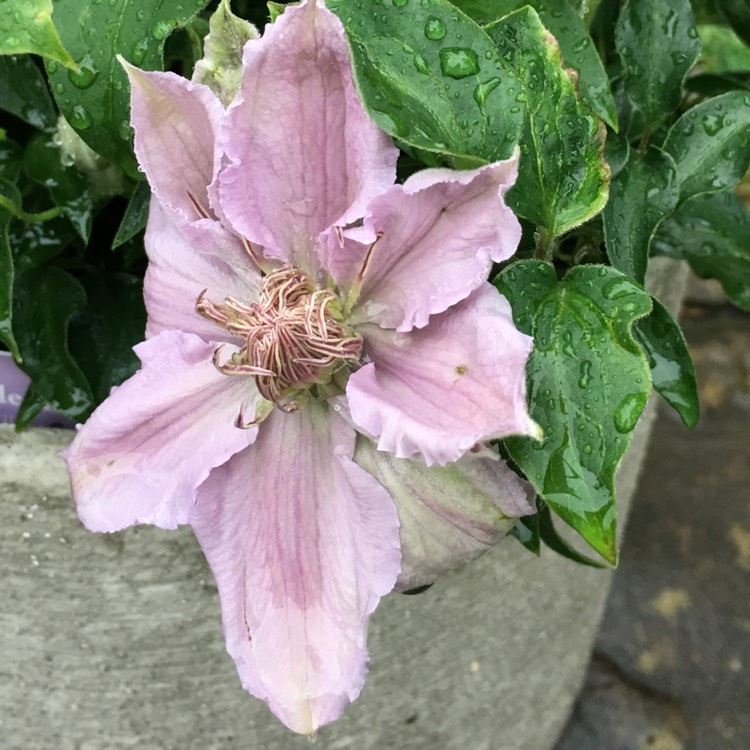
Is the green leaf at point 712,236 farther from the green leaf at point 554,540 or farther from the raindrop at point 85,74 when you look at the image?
the raindrop at point 85,74

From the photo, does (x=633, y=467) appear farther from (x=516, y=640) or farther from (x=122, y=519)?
(x=122, y=519)

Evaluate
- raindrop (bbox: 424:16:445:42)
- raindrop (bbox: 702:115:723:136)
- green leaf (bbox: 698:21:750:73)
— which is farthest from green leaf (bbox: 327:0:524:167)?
green leaf (bbox: 698:21:750:73)

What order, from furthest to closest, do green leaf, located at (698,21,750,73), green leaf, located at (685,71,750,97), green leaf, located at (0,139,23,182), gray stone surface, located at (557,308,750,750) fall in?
gray stone surface, located at (557,308,750,750)
green leaf, located at (698,21,750,73)
green leaf, located at (685,71,750,97)
green leaf, located at (0,139,23,182)

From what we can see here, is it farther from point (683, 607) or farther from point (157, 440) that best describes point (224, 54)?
point (683, 607)

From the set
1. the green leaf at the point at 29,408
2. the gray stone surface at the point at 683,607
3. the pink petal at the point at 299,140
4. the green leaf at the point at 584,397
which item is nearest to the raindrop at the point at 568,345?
the green leaf at the point at 584,397

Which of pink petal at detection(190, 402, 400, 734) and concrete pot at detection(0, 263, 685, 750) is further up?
pink petal at detection(190, 402, 400, 734)

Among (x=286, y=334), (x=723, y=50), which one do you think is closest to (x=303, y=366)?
(x=286, y=334)

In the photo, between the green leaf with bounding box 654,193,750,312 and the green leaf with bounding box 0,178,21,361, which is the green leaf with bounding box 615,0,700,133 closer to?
the green leaf with bounding box 654,193,750,312

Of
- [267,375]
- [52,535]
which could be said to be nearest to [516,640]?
[52,535]
